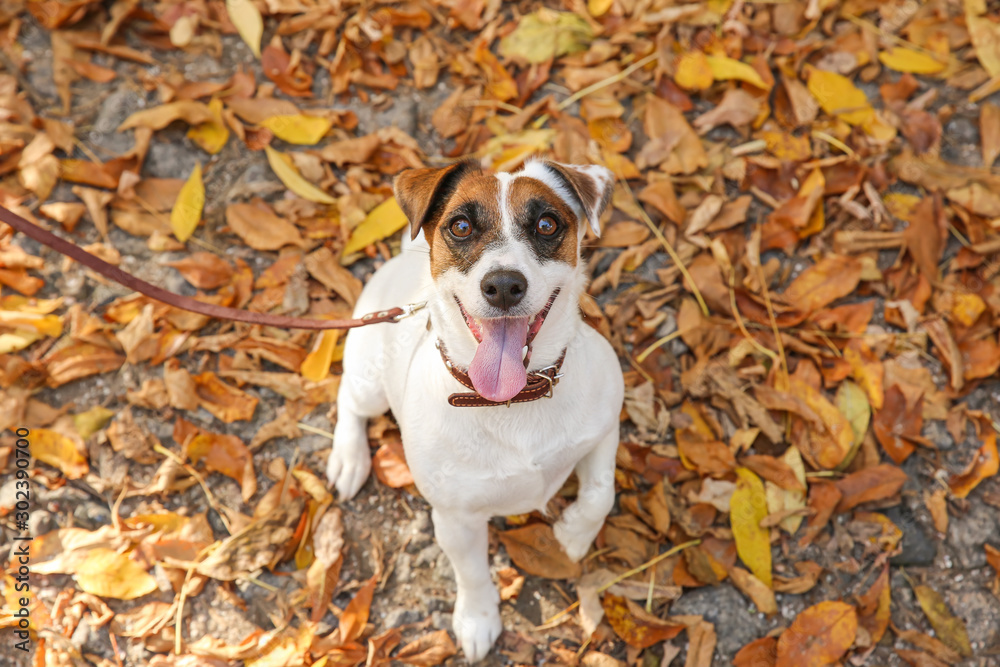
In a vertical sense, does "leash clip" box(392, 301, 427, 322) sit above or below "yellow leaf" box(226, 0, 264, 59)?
below

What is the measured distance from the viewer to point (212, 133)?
5.06 m

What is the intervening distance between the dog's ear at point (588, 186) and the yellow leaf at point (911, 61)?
3.27 m

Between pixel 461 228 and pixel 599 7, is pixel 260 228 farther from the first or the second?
pixel 599 7

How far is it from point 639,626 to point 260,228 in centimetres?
348

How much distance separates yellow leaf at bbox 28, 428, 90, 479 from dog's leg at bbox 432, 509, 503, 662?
226cm

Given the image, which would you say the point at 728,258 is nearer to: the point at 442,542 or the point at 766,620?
the point at 766,620

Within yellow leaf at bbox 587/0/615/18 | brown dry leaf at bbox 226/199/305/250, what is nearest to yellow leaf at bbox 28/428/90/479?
brown dry leaf at bbox 226/199/305/250

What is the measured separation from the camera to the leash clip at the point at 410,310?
10.4 ft

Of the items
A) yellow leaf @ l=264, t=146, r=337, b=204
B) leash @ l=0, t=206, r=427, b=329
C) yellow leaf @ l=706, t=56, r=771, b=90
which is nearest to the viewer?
leash @ l=0, t=206, r=427, b=329

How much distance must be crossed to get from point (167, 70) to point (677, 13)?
152 inches

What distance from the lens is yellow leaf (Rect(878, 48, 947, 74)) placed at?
505cm

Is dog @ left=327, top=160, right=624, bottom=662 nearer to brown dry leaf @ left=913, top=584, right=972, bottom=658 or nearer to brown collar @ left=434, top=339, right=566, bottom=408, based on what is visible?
brown collar @ left=434, top=339, right=566, bottom=408

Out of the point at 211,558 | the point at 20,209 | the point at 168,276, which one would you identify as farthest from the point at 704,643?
the point at 20,209

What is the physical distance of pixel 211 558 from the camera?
3941 mm
